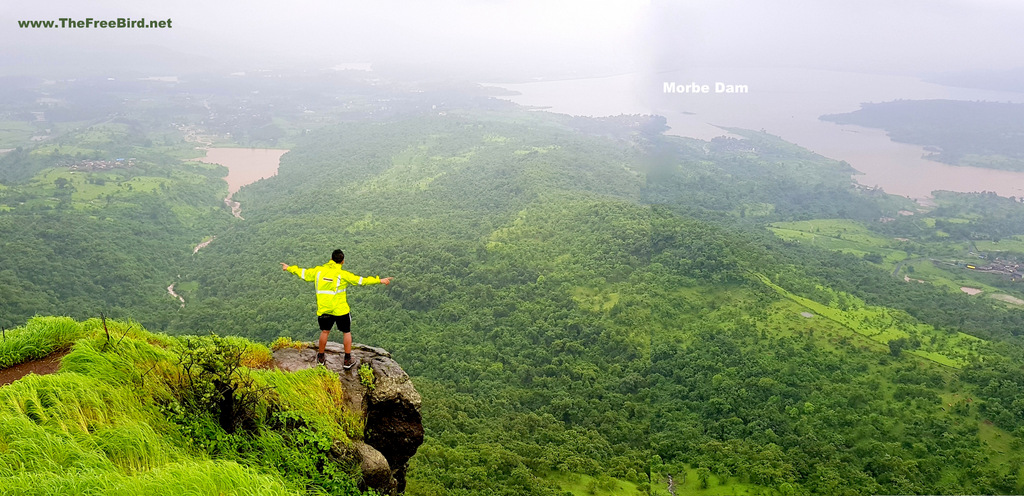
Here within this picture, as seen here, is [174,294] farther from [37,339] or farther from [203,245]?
[37,339]

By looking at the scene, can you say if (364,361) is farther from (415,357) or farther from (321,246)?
(321,246)

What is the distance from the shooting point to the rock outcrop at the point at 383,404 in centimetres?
779

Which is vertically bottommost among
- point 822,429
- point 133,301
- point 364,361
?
point 133,301

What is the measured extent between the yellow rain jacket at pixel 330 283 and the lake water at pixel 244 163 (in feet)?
300

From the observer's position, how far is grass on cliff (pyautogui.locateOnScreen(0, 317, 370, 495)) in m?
4.44

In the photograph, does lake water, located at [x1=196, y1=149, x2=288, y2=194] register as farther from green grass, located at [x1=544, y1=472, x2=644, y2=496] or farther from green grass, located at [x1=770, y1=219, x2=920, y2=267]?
green grass, located at [x1=770, y1=219, x2=920, y2=267]

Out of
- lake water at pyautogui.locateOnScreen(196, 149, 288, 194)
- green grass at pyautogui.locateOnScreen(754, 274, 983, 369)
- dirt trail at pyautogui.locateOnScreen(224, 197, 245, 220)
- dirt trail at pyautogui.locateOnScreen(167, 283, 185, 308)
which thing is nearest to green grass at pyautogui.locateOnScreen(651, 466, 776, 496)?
green grass at pyautogui.locateOnScreen(754, 274, 983, 369)

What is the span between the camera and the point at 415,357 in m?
34.5

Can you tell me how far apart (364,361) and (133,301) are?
50.9 metres

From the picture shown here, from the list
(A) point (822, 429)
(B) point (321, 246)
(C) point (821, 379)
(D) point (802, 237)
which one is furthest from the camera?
(D) point (802, 237)

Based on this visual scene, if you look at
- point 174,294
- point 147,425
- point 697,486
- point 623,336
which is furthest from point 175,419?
point 174,294

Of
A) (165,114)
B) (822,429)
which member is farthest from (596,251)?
(165,114)

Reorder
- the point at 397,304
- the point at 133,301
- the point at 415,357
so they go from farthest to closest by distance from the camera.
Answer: the point at 133,301, the point at 397,304, the point at 415,357

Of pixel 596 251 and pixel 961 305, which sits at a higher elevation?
pixel 596 251
